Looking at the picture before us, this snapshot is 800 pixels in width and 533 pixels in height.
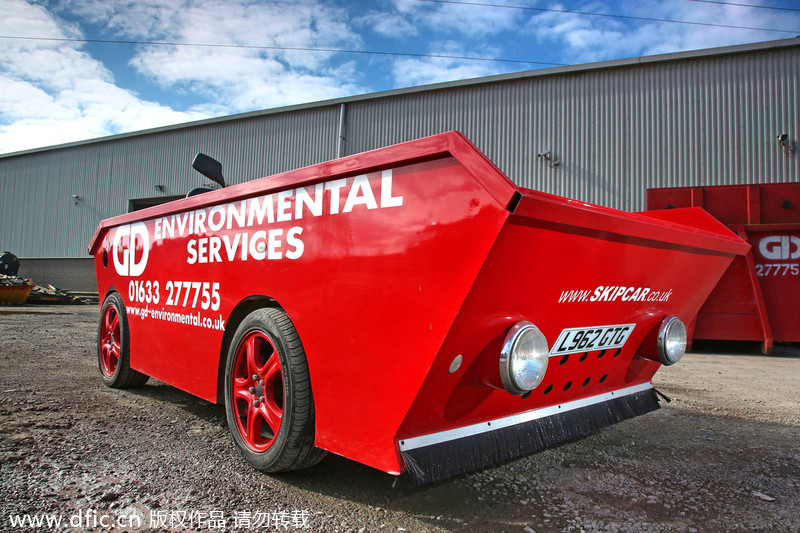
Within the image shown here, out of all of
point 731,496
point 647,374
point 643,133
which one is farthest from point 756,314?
point 643,133

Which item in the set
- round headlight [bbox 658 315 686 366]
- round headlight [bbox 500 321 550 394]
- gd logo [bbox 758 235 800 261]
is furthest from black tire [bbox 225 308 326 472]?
gd logo [bbox 758 235 800 261]

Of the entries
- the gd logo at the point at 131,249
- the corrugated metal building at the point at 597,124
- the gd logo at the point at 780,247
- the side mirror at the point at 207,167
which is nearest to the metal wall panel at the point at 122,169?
the corrugated metal building at the point at 597,124

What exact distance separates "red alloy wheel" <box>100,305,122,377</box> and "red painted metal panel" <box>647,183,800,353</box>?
7.15 meters

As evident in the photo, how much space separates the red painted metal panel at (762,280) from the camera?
7.14 m

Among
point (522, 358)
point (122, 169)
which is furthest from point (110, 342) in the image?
point (122, 169)

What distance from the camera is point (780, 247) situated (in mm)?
7184

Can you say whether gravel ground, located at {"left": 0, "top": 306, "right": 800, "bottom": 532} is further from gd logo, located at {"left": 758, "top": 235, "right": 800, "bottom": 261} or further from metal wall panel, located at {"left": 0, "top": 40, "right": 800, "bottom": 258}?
metal wall panel, located at {"left": 0, "top": 40, "right": 800, "bottom": 258}

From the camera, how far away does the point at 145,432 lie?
317 centimetres

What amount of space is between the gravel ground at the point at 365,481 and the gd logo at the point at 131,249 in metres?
1.03

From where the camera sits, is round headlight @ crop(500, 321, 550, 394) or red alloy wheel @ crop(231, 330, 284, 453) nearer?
round headlight @ crop(500, 321, 550, 394)

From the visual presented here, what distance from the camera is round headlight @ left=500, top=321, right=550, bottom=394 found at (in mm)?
1852

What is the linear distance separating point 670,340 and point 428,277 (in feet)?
5.46

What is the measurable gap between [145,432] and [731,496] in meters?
3.20

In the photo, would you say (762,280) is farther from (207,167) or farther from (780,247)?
(207,167)
